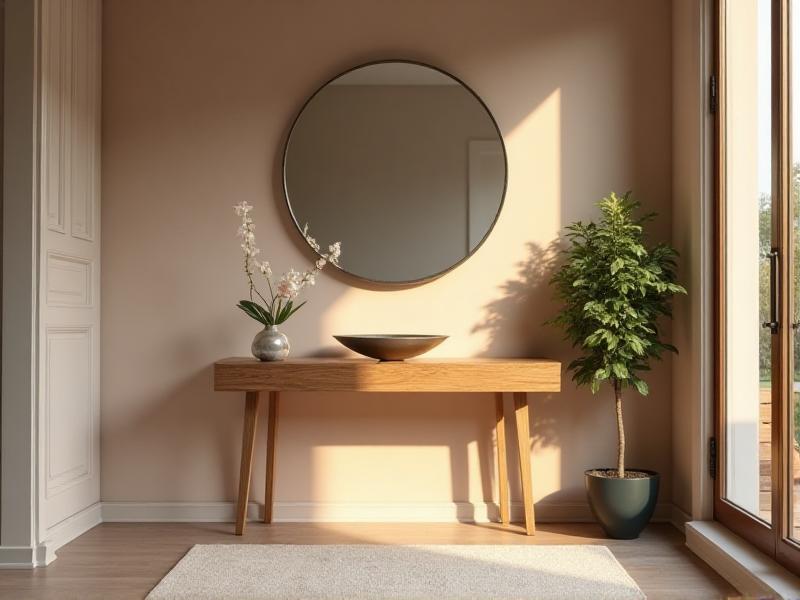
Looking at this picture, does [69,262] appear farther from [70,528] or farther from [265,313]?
[70,528]

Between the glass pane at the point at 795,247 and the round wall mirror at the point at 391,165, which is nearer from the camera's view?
the glass pane at the point at 795,247

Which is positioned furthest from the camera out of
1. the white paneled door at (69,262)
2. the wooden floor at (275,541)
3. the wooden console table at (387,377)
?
the wooden console table at (387,377)

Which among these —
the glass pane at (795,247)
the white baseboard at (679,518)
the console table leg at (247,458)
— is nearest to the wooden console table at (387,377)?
the console table leg at (247,458)

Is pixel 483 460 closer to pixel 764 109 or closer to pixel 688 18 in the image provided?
pixel 764 109

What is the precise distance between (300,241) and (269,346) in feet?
2.02

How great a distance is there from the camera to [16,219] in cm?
317

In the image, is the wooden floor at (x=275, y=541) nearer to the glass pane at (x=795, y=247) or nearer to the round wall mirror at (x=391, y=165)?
the glass pane at (x=795, y=247)

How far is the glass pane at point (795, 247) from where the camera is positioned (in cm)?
272

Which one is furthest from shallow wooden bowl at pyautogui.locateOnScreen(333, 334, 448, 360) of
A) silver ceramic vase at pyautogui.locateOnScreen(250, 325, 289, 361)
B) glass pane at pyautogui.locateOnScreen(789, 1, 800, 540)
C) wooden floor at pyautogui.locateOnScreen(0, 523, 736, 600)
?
glass pane at pyautogui.locateOnScreen(789, 1, 800, 540)

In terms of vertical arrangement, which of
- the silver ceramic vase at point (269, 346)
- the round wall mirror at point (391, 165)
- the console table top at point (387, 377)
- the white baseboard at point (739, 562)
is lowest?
the white baseboard at point (739, 562)

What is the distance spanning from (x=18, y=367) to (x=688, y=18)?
3.17m

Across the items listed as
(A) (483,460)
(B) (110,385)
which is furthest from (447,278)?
(B) (110,385)

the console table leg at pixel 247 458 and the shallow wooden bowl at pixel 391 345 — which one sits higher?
the shallow wooden bowl at pixel 391 345

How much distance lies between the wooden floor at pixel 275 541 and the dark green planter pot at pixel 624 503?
6 centimetres
